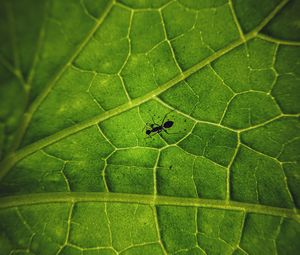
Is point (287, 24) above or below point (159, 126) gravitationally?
above

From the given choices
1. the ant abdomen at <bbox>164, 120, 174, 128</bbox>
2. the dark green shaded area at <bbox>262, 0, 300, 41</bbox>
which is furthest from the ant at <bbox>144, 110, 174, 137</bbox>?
the dark green shaded area at <bbox>262, 0, 300, 41</bbox>

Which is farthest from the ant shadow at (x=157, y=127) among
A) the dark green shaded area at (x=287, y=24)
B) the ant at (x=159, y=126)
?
the dark green shaded area at (x=287, y=24)

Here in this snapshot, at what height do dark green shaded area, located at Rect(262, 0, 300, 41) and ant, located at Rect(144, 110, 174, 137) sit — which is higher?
dark green shaded area, located at Rect(262, 0, 300, 41)

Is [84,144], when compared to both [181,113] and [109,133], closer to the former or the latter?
[109,133]

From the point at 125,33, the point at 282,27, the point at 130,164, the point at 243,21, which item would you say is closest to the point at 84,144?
the point at 130,164

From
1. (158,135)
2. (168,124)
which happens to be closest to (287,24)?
(168,124)

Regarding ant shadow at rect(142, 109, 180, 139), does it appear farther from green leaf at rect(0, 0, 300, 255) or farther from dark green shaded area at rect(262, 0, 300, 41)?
dark green shaded area at rect(262, 0, 300, 41)

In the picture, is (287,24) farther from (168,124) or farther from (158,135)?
(158,135)

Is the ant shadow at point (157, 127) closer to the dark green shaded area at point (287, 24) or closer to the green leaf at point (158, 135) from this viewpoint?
the green leaf at point (158, 135)
